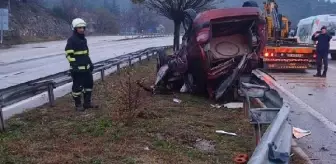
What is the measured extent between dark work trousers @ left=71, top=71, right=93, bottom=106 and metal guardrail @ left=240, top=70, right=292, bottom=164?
2857 mm

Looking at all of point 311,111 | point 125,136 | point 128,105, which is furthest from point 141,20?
point 125,136

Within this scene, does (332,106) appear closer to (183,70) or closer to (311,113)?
(311,113)

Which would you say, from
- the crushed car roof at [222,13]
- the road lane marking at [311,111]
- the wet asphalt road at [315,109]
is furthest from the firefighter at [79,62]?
the road lane marking at [311,111]

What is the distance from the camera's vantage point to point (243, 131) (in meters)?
7.42

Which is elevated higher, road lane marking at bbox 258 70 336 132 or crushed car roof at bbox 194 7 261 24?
crushed car roof at bbox 194 7 261 24

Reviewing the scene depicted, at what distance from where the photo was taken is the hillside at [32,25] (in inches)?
1738

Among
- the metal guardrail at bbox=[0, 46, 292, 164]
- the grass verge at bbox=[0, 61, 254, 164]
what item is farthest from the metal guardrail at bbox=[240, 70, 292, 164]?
the grass verge at bbox=[0, 61, 254, 164]

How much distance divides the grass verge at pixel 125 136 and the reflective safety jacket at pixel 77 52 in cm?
79

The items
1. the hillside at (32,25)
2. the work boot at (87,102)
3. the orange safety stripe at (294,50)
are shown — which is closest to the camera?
the work boot at (87,102)

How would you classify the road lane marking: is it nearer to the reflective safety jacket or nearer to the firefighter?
the firefighter

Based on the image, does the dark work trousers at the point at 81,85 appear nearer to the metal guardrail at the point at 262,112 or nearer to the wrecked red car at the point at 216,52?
the metal guardrail at the point at 262,112

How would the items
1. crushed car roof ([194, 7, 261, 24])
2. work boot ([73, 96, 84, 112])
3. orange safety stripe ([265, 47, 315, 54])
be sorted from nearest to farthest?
1. work boot ([73, 96, 84, 112])
2. crushed car roof ([194, 7, 261, 24])
3. orange safety stripe ([265, 47, 315, 54])

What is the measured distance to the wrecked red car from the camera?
10.1m

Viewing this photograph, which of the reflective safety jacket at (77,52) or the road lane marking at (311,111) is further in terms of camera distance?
the reflective safety jacket at (77,52)
